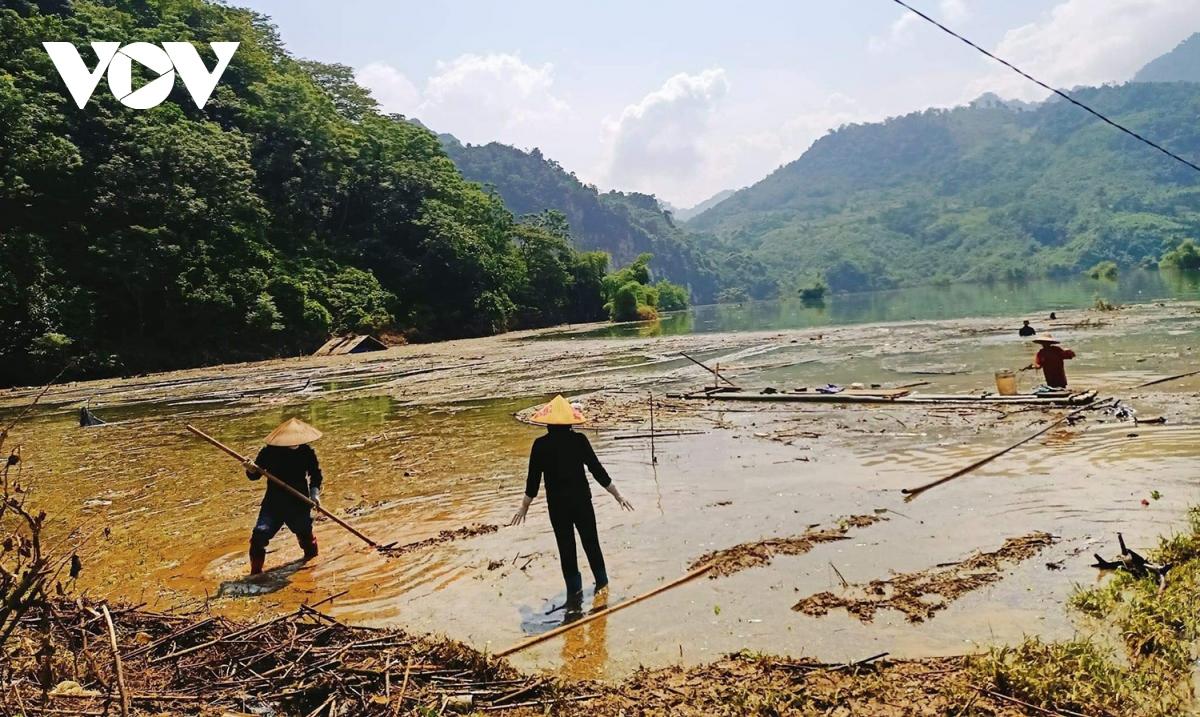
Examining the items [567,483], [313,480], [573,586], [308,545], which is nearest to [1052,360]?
[567,483]

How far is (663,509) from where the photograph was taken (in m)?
9.85

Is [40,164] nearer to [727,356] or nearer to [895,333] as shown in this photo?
[727,356]

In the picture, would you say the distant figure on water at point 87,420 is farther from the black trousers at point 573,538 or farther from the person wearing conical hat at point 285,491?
the black trousers at point 573,538

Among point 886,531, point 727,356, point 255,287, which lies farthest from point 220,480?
point 255,287

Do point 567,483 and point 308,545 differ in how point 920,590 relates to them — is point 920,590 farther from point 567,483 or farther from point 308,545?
point 308,545

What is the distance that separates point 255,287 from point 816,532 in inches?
1713

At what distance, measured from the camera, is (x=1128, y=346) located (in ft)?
80.3

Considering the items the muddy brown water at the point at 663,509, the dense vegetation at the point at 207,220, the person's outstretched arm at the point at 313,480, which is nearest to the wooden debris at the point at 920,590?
the muddy brown water at the point at 663,509

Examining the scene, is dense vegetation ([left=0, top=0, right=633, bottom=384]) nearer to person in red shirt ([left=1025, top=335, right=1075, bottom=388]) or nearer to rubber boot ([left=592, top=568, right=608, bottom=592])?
rubber boot ([left=592, top=568, right=608, bottom=592])

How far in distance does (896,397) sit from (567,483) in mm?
11960

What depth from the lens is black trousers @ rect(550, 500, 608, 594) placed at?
22.1 ft

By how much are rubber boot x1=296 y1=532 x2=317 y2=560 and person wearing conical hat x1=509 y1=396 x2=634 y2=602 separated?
3.17 meters

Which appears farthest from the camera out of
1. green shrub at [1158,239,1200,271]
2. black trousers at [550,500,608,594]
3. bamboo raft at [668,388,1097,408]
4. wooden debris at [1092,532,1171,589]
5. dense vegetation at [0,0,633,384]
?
green shrub at [1158,239,1200,271]

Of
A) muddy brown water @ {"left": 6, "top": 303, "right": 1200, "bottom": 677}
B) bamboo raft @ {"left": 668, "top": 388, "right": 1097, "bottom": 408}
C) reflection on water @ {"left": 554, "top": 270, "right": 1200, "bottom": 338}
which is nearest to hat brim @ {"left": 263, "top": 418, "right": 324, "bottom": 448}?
muddy brown water @ {"left": 6, "top": 303, "right": 1200, "bottom": 677}
